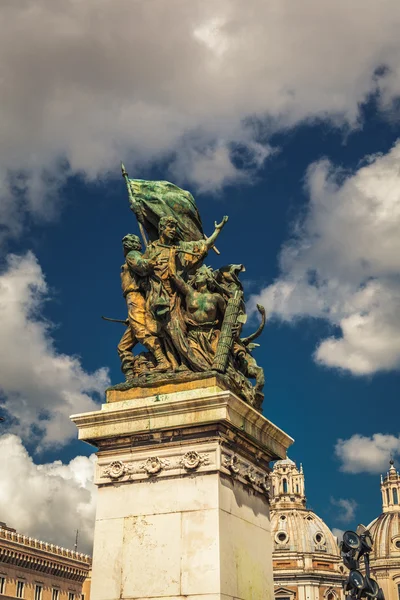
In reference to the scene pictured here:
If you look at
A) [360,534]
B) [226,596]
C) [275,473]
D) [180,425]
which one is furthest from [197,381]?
[275,473]

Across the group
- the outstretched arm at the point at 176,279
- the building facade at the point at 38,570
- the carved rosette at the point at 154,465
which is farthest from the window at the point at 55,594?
the carved rosette at the point at 154,465

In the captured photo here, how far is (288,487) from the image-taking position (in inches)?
7549

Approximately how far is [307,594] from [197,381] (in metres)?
170

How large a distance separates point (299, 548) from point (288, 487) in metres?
17.2

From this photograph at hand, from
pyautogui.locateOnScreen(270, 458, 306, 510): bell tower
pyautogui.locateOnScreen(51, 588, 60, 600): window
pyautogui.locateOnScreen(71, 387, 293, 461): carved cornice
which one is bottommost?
pyautogui.locateOnScreen(71, 387, 293, 461): carved cornice

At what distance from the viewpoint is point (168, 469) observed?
10062 mm

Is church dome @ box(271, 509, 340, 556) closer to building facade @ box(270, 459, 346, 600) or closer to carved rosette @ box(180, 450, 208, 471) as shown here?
building facade @ box(270, 459, 346, 600)

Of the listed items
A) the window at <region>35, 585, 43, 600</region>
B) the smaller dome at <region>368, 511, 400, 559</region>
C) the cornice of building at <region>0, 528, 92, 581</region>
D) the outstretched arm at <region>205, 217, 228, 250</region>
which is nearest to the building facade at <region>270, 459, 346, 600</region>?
the smaller dome at <region>368, 511, 400, 559</region>

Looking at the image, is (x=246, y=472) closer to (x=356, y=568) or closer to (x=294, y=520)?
(x=356, y=568)

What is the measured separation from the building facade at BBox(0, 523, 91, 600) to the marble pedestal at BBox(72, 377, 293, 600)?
89500mm

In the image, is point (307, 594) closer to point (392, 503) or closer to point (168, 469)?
point (392, 503)

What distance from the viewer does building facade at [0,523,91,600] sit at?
309ft

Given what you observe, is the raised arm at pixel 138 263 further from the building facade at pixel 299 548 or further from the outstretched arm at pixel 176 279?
the building facade at pixel 299 548

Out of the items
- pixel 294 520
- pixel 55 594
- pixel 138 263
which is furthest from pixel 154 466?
pixel 294 520
